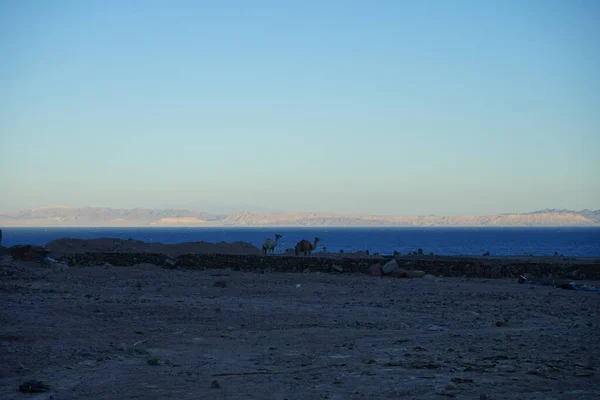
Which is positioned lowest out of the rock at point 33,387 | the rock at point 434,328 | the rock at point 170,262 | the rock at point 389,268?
the rock at point 33,387

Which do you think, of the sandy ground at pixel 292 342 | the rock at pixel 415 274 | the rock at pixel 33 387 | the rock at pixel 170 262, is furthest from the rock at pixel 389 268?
the rock at pixel 33 387

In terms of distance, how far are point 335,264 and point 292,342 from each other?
18420mm

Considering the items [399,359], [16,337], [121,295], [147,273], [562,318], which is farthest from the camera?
[147,273]

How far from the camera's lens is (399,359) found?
1027 cm

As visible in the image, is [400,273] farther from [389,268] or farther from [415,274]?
[389,268]

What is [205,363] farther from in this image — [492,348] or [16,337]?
[492,348]

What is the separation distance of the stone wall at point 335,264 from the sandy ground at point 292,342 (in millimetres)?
7926

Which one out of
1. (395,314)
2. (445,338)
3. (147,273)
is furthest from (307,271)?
(445,338)

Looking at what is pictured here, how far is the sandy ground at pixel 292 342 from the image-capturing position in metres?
8.63

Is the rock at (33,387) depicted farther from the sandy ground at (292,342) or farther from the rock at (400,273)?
the rock at (400,273)

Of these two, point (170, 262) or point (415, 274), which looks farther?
point (170, 262)

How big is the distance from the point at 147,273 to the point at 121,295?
7.18 metres

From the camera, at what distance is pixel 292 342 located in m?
12.4

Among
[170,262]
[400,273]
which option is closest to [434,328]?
[400,273]
